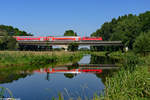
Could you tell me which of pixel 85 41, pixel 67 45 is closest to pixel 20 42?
pixel 67 45

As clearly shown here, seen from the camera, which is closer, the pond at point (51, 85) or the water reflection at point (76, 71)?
the pond at point (51, 85)

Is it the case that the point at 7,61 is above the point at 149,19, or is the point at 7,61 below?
below

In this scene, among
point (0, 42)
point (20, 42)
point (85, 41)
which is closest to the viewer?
point (0, 42)

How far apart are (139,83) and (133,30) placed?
196ft

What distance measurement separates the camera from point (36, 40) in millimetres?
80312

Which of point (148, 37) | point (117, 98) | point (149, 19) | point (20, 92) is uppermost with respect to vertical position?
point (149, 19)

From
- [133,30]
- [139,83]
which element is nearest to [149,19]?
[133,30]

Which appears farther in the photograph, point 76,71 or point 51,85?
point 76,71

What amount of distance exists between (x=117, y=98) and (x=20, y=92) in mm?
7088

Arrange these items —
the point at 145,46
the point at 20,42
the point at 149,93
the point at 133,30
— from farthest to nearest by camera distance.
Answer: the point at 20,42
the point at 133,30
the point at 145,46
the point at 149,93

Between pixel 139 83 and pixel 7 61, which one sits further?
pixel 7 61

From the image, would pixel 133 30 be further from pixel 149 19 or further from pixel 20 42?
pixel 20 42

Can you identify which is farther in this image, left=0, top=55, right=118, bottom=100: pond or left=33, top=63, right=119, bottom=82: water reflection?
left=33, top=63, right=119, bottom=82: water reflection

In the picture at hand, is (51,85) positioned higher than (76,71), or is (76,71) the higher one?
(51,85)
